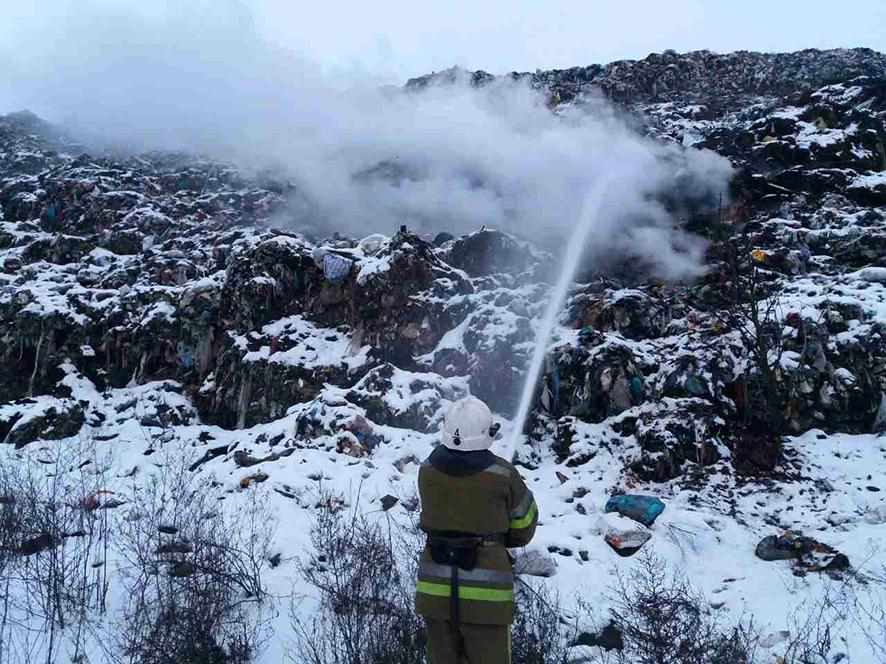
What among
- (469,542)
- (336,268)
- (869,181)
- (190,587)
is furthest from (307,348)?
(869,181)

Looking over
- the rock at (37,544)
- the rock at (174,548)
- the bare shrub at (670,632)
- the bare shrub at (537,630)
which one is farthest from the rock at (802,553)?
the rock at (37,544)

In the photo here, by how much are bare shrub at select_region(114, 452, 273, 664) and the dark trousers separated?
6.53 feet

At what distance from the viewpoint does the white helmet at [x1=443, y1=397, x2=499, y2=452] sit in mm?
2609

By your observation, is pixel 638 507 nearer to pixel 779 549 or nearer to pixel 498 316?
pixel 779 549

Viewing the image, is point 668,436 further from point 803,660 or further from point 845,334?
point 803,660

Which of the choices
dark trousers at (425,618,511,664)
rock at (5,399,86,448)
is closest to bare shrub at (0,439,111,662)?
dark trousers at (425,618,511,664)

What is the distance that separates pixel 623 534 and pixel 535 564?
1.21 meters

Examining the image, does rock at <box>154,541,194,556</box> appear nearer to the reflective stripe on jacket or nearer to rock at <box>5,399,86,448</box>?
Result: the reflective stripe on jacket

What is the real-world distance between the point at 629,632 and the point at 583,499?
3.13m

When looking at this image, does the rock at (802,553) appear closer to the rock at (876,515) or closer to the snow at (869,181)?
the rock at (876,515)

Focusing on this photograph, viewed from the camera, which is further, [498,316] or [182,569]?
[498,316]

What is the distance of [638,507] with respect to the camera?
6.23m

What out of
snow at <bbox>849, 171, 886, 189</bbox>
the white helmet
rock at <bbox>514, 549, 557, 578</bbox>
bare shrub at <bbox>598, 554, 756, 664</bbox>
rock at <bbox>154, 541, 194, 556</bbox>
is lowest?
rock at <bbox>514, 549, 557, 578</bbox>

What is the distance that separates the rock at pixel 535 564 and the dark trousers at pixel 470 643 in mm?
2582
